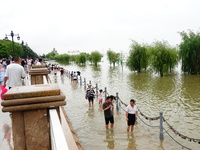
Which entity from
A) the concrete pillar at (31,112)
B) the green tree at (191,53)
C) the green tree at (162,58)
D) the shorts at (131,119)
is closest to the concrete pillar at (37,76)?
the shorts at (131,119)

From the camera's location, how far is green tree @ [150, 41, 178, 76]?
3064 centimetres

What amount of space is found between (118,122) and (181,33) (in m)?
28.3

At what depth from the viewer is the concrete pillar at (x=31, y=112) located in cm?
208

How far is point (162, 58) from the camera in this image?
30906 mm

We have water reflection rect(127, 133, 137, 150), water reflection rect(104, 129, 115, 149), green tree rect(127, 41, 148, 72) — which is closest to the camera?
water reflection rect(127, 133, 137, 150)

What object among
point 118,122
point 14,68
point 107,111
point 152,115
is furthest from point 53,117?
point 152,115

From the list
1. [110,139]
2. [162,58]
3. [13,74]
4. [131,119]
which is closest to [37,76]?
[13,74]

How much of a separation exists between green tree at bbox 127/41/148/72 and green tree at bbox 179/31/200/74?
292 inches

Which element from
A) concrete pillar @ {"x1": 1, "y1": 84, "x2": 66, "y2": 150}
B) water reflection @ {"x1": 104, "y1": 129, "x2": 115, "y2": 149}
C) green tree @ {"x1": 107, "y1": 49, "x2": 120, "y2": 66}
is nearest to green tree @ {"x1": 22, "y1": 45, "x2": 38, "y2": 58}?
green tree @ {"x1": 107, "y1": 49, "x2": 120, "y2": 66}

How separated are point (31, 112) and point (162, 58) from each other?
3064 centimetres

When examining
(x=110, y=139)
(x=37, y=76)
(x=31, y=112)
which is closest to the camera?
(x=31, y=112)

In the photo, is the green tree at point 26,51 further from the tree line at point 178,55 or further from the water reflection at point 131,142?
the water reflection at point 131,142

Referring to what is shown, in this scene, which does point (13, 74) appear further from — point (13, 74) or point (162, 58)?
point (162, 58)

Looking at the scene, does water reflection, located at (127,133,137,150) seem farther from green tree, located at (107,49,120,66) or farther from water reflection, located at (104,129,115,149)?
green tree, located at (107,49,120,66)
